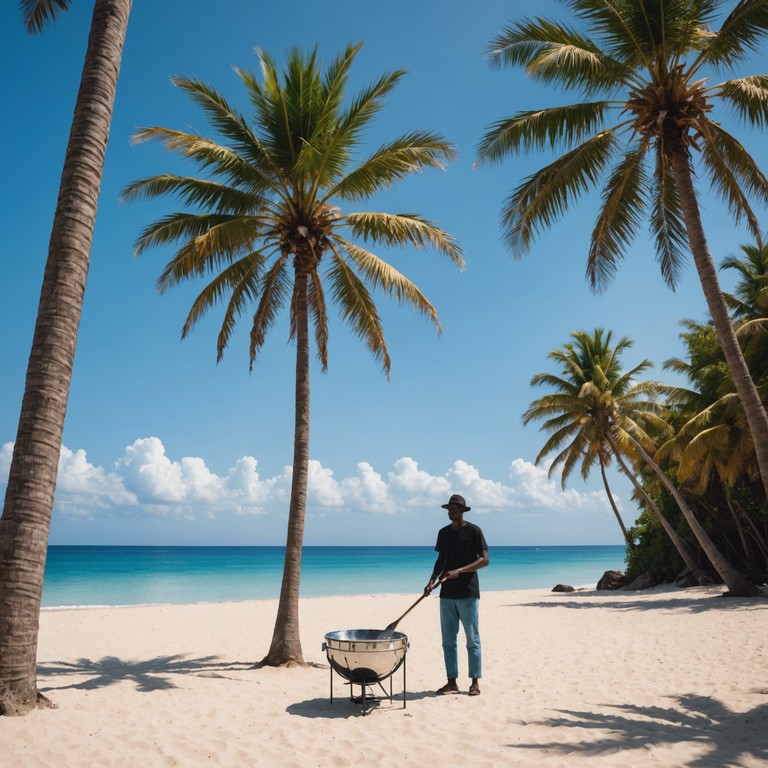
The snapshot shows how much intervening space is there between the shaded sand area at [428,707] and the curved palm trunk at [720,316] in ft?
9.87

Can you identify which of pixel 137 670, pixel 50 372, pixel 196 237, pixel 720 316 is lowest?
pixel 137 670

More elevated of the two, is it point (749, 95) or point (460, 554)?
point (749, 95)

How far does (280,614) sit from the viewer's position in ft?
28.8

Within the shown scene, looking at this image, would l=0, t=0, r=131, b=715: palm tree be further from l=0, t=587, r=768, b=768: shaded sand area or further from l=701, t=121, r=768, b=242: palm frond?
l=701, t=121, r=768, b=242: palm frond

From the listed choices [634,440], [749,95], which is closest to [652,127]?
[749,95]

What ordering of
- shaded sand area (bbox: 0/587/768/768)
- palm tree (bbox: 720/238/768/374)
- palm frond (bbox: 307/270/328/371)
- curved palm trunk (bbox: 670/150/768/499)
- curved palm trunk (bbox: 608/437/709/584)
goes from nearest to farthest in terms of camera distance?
shaded sand area (bbox: 0/587/768/768) → curved palm trunk (bbox: 670/150/768/499) → palm frond (bbox: 307/270/328/371) → palm tree (bbox: 720/238/768/374) → curved palm trunk (bbox: 608/437/709/584)

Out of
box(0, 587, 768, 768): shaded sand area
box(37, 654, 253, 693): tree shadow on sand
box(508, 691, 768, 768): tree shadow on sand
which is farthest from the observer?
box(37, 654, 253, 693): tree shadow on sand

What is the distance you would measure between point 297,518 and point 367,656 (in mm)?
3661

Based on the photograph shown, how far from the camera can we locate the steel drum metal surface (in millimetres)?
5684

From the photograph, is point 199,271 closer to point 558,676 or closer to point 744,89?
point 558,676

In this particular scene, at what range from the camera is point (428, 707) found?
19.5ft

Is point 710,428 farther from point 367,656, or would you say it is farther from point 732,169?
point 367,656

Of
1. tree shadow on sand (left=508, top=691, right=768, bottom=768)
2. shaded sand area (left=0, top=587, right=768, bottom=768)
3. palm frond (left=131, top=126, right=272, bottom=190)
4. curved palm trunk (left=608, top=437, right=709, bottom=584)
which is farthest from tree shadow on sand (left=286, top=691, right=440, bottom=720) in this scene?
curved palm trunk (left=608, top=437, right=709, bottom=584)

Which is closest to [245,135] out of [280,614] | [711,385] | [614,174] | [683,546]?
[614,174]
